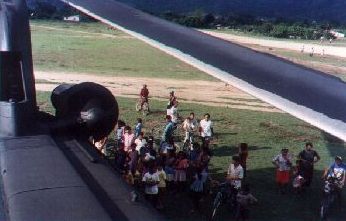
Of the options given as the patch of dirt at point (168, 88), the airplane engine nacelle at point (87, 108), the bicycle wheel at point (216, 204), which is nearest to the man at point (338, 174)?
the bicycle wheel at point (216, 204)

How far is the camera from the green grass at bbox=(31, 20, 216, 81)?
32.2 meters

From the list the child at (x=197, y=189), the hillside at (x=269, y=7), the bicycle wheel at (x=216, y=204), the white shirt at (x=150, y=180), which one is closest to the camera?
the white shirt at (x=150, y=180)

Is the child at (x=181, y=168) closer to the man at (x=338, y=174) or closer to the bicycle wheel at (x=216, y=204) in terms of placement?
the bicycle wheel at (x=216, y=204)

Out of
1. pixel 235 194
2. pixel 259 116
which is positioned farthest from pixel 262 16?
pixel 235 194

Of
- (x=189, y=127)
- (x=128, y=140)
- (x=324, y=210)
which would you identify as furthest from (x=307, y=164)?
(x=128, y=140)

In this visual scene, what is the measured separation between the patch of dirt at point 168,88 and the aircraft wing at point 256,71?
1735 cm

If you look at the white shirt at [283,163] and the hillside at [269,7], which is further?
the hillside at [269,7]

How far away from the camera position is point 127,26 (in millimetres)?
5695

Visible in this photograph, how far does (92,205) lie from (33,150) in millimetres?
2409

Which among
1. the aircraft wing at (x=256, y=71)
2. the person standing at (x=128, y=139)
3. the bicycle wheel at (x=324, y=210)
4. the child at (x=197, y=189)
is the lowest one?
the bicycle wheel at (x=324, y=210)

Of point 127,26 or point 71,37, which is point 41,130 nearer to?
point 127,26

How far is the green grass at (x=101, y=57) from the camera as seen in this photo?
32156mm

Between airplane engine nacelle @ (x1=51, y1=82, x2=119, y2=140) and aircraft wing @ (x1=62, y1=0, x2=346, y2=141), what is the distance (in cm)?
274

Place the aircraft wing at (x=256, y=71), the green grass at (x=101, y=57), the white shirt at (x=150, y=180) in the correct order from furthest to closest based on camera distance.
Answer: the green grass at (x=101, y=57)
the white shirt at (x=150, y=180)
the aircraft wing at (x=256, y=71)
